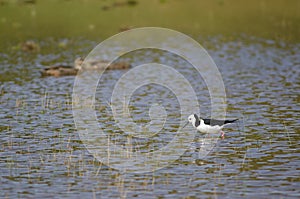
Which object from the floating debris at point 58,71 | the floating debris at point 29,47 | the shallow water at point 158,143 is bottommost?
the shallow water at point 158,143

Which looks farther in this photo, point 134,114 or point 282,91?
point 282,91

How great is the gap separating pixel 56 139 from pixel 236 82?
13.7 m

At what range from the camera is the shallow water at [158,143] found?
693 inches

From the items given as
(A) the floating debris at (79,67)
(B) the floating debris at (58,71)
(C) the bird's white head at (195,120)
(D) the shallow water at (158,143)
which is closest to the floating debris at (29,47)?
(D) the shallow water at (158,143)

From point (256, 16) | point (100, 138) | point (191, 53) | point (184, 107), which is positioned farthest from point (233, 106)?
point (256, 16)

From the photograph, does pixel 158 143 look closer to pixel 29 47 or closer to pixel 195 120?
pixel 195 120

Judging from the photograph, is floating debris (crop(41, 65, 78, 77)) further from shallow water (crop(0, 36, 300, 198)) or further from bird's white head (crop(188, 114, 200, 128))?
bird's white head (crop(188, 114, 200, 128))

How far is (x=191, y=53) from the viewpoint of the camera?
44.6 metres

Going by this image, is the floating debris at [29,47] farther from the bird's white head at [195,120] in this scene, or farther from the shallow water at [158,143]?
the bird's white head at [195,120]

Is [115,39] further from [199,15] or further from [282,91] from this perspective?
[282,91]

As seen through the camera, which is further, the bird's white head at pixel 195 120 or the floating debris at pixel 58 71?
the floating debris at pixel 58 71

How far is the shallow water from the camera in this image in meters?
17.6

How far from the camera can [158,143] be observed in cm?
2250

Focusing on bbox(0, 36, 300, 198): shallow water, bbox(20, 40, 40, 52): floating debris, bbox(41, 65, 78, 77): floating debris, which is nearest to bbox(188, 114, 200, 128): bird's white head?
bbox(0, 36, 300, 198): shallow water
